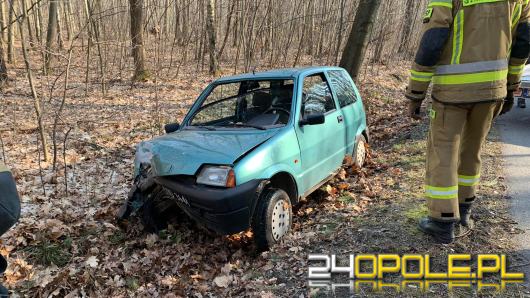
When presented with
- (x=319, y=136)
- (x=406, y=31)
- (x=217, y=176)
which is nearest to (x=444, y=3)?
(x=319, y=136)

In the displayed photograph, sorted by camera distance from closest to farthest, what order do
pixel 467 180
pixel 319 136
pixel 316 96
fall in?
1. pixel 467 180
2. pixel 319 136
3. pixel 316 96

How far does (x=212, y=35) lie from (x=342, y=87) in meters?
9.88

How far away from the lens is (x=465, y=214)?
354 centimetres

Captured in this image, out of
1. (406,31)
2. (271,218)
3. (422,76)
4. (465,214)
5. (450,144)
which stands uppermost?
(406,31)

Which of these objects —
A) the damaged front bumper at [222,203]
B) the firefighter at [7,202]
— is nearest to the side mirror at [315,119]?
the damaged front bumper at [222,203]

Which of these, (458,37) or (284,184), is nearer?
(458,37)

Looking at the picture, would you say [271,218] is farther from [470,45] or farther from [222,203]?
A: [470,45]

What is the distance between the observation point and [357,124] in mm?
5617

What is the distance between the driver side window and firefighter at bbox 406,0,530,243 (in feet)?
4.80

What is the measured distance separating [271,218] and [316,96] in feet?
6.27

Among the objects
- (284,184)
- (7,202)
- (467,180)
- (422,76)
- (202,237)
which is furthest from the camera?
(202,237)

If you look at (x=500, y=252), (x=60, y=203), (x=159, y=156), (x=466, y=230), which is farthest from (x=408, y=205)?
(x=60, y=203)

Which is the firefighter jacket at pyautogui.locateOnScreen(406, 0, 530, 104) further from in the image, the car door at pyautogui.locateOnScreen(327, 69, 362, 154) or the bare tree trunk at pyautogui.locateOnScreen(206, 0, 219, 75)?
the bare tree trunk at pyautogui.locateOnScreen(206, 0, 219, 75)

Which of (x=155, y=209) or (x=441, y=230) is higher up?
(x=441, y=230)
